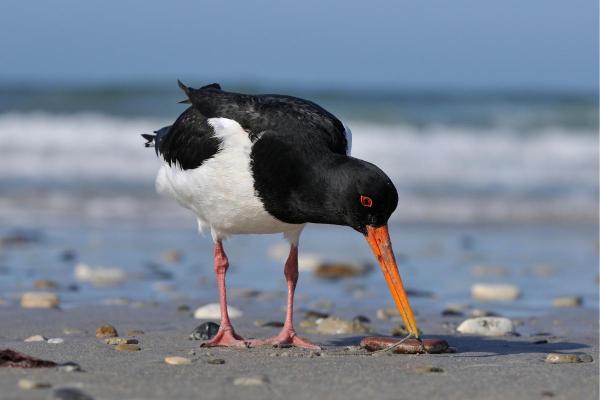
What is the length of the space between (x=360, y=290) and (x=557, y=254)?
10.1 feet

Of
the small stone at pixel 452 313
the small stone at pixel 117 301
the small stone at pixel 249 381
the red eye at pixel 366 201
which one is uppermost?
the red eye at pixel 366 201

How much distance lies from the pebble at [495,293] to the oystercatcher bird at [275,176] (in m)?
2.41

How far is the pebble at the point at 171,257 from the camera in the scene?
32.8 ft

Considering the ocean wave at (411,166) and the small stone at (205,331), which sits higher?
the ocean wave at (411,166)

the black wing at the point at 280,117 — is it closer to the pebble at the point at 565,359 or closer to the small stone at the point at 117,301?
the pebble at the point at 565,359

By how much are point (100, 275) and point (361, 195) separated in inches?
159

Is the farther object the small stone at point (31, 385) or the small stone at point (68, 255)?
the small stone at point (68, 255)

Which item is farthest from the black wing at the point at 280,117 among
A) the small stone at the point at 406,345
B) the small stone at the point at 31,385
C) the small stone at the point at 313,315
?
the small stone at the point at 31,385

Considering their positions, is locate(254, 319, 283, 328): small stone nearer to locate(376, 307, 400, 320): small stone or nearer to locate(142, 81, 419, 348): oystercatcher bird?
locate(142, 81, 419, 348): oystercatcher bird

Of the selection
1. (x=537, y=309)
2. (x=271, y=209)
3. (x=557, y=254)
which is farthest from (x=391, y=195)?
(x=557, y=254)

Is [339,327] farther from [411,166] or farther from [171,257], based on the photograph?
[411,166]

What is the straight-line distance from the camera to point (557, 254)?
35.5 ft

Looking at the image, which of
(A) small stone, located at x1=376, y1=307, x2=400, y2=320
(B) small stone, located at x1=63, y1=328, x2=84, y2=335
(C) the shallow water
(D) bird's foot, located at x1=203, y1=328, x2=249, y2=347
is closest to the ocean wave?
(C) the shallow water

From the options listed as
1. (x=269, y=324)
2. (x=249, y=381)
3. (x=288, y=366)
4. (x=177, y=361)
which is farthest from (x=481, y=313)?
(x=249, y=381)
